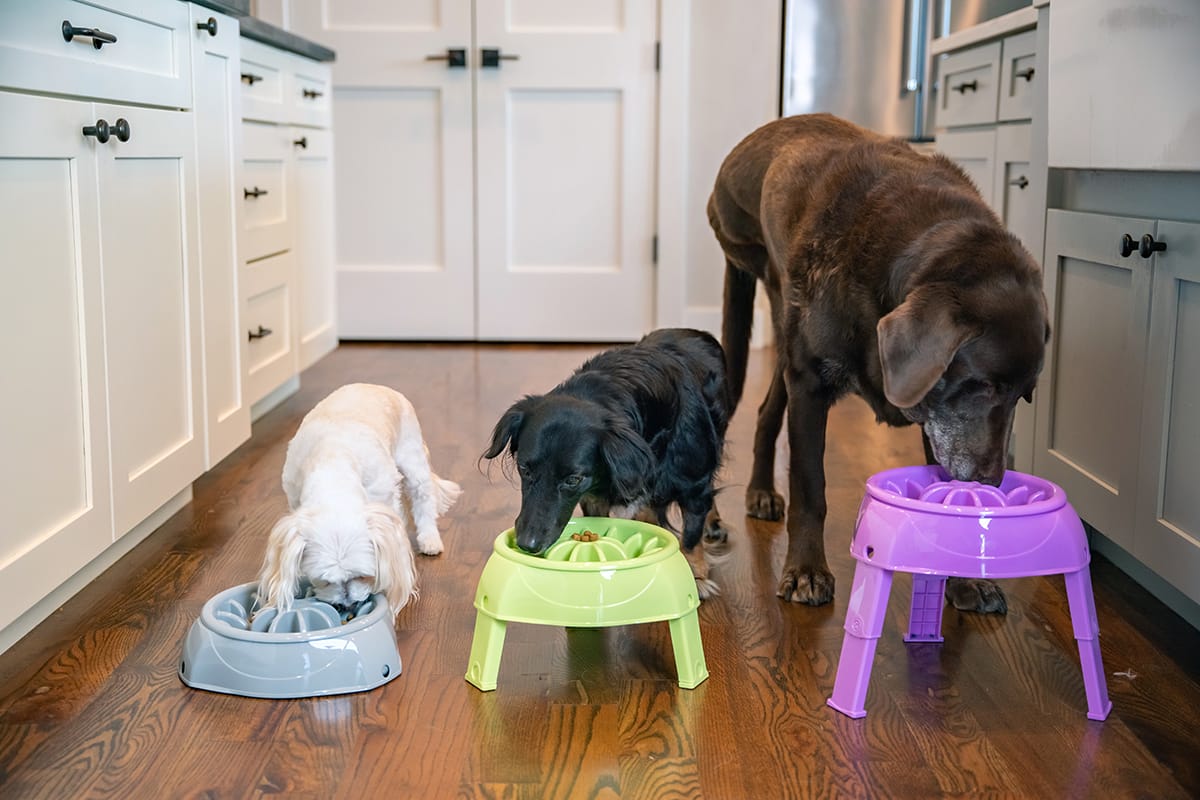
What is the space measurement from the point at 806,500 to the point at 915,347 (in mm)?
618

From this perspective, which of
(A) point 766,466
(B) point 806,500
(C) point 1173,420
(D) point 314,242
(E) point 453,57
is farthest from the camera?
(E) point 453,57

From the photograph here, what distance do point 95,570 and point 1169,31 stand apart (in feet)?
7.08

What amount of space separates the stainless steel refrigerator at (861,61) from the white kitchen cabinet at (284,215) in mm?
Answer: 2075

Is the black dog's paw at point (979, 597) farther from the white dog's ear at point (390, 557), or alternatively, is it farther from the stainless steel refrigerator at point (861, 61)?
the stainless steel refrigerator at point (861, 61)

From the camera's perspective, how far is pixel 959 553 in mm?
1773

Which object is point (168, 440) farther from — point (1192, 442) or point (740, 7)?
point (740, 7)

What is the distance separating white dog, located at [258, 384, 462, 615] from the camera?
2.01 metres

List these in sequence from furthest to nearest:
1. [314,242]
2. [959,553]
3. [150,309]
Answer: [314,242]
[150,309]
[959,553]

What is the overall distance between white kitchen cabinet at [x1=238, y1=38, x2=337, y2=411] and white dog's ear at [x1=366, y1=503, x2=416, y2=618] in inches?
56.0

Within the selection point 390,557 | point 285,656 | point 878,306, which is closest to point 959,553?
point 878,306

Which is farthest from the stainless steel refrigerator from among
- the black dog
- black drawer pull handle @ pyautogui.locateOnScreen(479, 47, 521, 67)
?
the black dog

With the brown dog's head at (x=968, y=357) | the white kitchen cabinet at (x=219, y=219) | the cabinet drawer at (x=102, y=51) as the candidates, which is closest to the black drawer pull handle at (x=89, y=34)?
the cabinet drawer at (x=102, y=51)

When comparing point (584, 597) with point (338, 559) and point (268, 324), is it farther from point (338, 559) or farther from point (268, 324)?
point (268, 324)

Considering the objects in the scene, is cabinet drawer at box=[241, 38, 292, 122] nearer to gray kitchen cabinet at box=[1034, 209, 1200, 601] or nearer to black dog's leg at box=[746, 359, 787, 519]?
black dog's leg at box=[746, 359, 787, 519]
